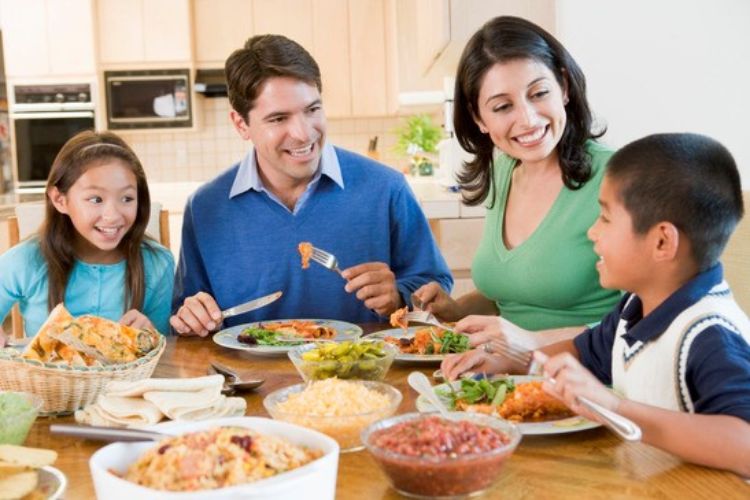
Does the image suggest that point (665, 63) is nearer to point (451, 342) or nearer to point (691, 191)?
point (451, 342)

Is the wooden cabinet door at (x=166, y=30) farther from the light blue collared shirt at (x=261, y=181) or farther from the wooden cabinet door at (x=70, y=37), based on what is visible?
the light blue collared shirt at (x=261, y=181)

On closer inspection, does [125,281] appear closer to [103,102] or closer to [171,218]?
[171,218]

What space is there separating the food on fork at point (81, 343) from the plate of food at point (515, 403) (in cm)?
55

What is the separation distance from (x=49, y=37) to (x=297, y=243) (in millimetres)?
4776

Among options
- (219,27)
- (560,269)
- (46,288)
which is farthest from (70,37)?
(560,269)

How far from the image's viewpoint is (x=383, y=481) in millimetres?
1038

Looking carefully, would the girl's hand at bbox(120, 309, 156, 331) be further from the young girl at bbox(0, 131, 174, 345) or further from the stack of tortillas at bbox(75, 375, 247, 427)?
the stack of tortillas at bbox(75, 375, 247, 427)

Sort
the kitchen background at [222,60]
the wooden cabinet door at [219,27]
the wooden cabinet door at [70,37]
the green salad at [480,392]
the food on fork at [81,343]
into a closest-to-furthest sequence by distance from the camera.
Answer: the green salad at [480,392]
the food on fork at [81,343]
the kitchen background at [222,60]
the wooden cabinet door at [70,37]
the wooden cabinet door at [219,27]

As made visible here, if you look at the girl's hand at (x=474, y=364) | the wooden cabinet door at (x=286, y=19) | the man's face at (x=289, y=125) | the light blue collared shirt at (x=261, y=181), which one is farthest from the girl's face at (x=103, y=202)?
the wooden cabinet door at (x=286, y=19)

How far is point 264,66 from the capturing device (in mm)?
2205

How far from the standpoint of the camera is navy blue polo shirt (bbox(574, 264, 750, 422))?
3.60 feet

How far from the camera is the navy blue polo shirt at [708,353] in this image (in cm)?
110

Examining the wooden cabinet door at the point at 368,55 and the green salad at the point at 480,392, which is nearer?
the green salad at the point at 480,392

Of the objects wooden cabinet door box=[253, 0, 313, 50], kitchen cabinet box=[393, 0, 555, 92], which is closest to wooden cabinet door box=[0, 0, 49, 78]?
wooden cabinet door box=[253, 0, 313, 50]
